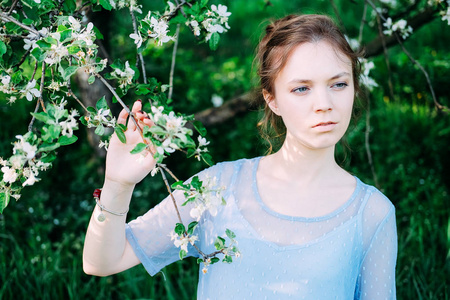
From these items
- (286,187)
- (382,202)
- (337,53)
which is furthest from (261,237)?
(337,53)

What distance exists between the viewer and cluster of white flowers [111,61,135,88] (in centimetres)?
123

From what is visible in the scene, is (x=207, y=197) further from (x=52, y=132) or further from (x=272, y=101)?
(x=272, y=101)

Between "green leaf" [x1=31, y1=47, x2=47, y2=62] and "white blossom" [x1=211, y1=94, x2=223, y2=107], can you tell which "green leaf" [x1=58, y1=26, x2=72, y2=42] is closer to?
"green leaf" [x1=31, y1=47, x2=47, y2=62]

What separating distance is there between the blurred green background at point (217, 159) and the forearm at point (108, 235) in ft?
2.76

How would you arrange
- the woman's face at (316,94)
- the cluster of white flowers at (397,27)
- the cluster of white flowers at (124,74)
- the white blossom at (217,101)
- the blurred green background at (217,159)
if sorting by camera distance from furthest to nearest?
the white blossom at (217,101) → the blurred green background at (217,159) → the cluster of white flowers at (397,27) → the woman's face at (316,94) → the cluster of white flowers at (124,74)

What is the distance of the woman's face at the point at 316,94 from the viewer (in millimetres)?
1458

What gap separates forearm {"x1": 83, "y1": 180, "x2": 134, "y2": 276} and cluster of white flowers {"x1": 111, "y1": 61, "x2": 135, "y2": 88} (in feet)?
0.85

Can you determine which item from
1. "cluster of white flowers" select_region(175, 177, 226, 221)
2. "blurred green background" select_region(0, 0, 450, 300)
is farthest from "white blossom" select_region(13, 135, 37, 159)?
"blurred green background" select_region(0, 0, 450, 300)

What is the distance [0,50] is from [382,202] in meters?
1.12

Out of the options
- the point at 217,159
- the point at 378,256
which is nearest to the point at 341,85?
the point at 378,256

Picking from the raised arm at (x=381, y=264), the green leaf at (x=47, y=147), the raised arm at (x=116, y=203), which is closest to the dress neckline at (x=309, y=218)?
the raised arm at (x=381, y=264)

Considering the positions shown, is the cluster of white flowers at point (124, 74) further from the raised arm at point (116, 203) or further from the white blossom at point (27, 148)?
the white blossom at point (27, 148)

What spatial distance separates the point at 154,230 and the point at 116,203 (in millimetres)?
275

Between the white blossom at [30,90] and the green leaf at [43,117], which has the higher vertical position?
the white blossom at [30,90]
